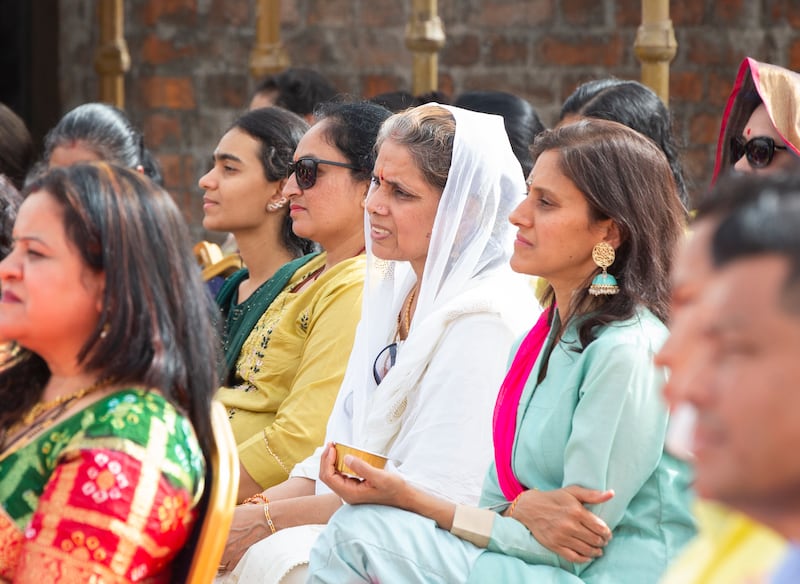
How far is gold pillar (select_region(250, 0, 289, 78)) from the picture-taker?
19.9ft

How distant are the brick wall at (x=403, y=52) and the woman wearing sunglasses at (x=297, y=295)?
2.94m

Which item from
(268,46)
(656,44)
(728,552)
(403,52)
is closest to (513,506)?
(728,552)

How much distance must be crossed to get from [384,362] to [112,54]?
3750mm

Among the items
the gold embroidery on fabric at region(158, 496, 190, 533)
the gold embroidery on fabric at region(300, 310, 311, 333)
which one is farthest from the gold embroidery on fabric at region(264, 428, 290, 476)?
the gold embroidery on fabric at region(158, 496, 190, 533)

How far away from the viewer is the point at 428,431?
285 cm

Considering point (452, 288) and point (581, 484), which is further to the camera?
point (452, 288)

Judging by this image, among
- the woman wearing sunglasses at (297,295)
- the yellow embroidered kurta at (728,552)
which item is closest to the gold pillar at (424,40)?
the woman wearing sunglasses at (297,295)

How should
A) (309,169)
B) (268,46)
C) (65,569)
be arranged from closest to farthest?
(65,569), (309,169), (268,46)

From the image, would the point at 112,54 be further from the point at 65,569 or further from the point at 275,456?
the point at 65,569

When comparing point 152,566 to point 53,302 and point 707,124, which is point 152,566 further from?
point 707,124

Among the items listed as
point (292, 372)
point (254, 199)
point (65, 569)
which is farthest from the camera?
point (254, 199)

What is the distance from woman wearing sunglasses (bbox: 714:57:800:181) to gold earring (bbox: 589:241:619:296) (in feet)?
2.71

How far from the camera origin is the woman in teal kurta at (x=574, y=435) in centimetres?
243

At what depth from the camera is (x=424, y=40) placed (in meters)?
5.72
